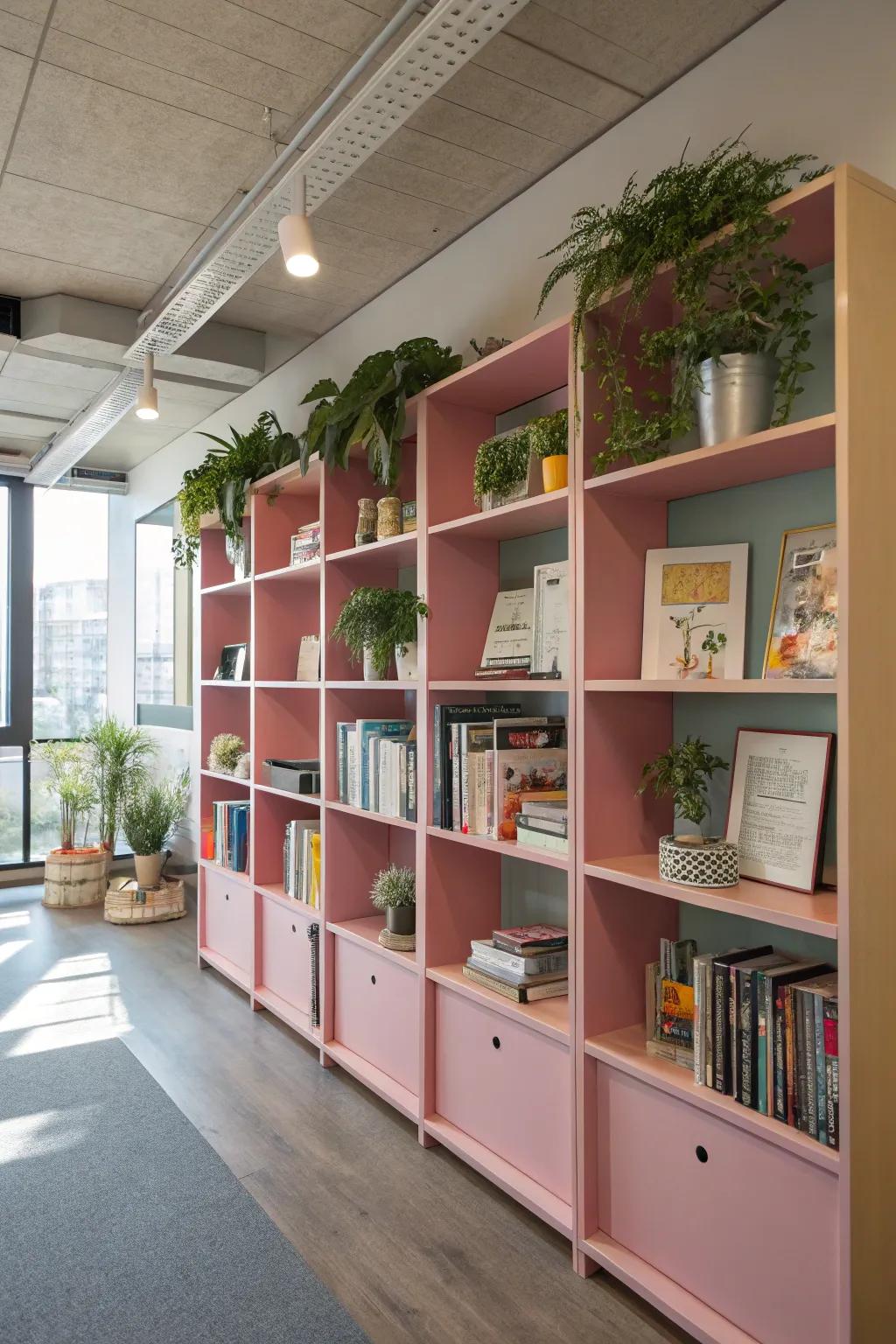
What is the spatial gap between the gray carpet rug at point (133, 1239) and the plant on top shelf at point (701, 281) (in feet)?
6.65

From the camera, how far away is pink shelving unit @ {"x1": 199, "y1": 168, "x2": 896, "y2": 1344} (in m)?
1.67

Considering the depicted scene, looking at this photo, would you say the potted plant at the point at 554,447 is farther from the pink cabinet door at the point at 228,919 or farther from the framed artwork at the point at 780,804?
the pink cabinet door at the point at 228,919

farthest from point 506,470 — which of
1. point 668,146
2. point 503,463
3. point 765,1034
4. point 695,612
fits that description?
point 765,1034

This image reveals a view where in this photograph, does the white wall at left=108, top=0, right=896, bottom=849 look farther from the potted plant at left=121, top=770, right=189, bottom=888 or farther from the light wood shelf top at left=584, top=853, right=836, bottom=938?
the potted plant at left=121, top=770, right=189, bottom=888

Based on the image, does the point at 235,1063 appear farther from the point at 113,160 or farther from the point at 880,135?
the point at 880,135

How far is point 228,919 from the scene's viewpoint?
13.9 ft

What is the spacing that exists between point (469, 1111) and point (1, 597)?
17.0 ft

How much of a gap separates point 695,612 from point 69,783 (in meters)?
4.83

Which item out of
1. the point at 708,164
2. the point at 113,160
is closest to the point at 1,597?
the point at 113,160

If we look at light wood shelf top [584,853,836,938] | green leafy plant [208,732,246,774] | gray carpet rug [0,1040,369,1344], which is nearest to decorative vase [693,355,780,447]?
light wood shelf top [584,853,836,938]

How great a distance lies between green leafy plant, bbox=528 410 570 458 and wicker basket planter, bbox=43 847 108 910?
14.7ft

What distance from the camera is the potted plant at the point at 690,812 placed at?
1921 millimetres

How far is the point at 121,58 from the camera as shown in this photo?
234 centimetres

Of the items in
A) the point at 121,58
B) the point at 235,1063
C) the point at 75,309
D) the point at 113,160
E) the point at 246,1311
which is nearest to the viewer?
the point at 246,1311
